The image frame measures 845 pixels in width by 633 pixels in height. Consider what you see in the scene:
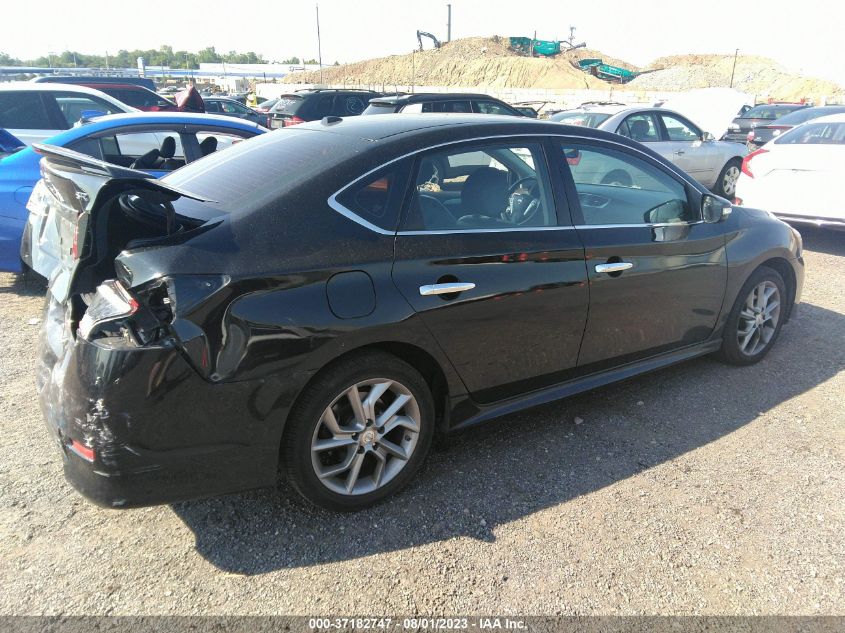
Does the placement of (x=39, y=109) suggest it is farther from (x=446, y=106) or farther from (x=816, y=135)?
(x=816, y=135)

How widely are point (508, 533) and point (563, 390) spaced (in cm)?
99

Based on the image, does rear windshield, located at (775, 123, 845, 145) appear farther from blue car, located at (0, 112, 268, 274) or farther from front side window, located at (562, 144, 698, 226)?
blue car, located at (0, 112, 268, 274)

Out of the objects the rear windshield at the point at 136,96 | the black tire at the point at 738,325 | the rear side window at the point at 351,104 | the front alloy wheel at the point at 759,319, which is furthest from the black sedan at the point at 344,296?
the rear windshield at the point at 136,96

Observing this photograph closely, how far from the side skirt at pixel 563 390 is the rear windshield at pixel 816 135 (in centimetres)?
530

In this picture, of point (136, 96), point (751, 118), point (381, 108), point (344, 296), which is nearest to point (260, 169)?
point (344, 296)

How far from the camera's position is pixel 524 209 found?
10.8 ft

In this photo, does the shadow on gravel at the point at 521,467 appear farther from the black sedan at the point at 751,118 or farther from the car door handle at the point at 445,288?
the black sedan at the point at 751,118

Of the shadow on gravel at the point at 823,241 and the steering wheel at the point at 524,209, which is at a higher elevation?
the steering wheel at the point at 524,209

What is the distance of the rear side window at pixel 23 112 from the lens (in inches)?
314

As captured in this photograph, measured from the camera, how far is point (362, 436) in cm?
279

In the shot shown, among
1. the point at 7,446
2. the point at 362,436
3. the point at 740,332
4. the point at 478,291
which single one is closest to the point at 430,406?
the point at 362,436

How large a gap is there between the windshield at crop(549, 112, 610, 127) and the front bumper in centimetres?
913

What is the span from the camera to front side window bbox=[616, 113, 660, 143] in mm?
9766

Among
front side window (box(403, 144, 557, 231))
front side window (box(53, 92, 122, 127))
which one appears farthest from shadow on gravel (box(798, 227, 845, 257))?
front side window (box(53, 92, 122, 127))
